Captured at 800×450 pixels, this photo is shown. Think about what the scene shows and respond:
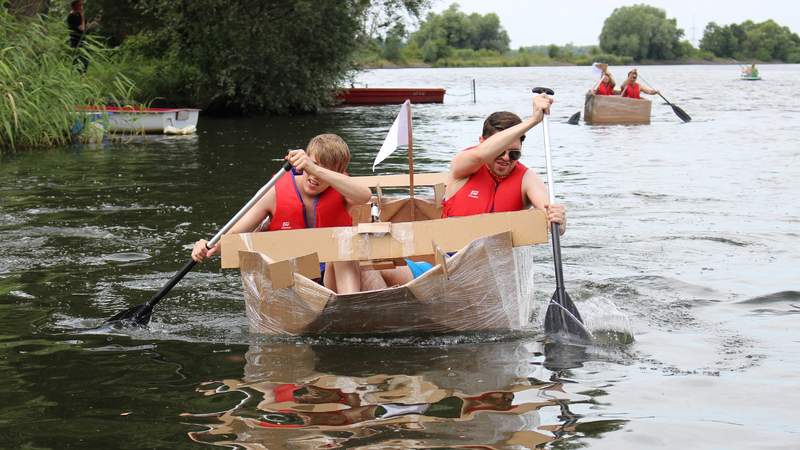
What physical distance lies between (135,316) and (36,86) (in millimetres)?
10352

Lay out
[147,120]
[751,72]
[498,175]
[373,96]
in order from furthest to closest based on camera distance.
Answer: [751,72] → [373,96] → [147,120] → [498,175]

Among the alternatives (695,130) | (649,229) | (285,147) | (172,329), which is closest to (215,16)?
(285,147)

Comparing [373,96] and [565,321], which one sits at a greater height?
[373,96]

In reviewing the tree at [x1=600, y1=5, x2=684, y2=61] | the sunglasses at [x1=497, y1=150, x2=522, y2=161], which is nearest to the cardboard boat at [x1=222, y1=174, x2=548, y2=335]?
the sunglasses at [x1=497, y1=150, x2=522, y2=161]

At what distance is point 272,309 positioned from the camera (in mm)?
6266

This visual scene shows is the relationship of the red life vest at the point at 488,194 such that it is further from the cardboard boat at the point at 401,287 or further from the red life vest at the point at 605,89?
the red life vest at the point at 605,89

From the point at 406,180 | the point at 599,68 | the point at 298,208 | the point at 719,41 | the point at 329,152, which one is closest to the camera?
the point at 329,152

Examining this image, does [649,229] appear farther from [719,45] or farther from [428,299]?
[719,45]

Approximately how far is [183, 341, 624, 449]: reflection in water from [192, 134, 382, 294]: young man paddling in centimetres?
50

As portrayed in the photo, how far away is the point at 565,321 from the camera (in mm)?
6301

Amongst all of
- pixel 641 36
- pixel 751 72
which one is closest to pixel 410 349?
pixel 751 72

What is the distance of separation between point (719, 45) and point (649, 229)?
138 metres

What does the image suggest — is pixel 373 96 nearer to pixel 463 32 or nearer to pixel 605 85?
pixel 605 85

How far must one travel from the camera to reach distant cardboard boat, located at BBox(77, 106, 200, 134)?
20.4 meters
